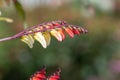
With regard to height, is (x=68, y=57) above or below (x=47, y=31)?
above

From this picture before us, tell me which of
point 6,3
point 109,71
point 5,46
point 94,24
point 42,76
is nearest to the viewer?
point 42,76

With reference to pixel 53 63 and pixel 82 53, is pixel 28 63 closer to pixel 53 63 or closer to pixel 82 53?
pixel 53 63

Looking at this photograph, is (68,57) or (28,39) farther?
(68,57)

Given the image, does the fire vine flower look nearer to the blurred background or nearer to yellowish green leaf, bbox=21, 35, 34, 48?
yellowish green leaf, bbox=21, 35, 34, 48

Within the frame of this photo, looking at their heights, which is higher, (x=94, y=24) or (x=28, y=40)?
(x=94, y=24)

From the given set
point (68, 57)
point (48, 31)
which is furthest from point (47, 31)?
point (68, 57)

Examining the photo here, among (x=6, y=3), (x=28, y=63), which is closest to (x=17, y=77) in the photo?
(x=28, y=63)

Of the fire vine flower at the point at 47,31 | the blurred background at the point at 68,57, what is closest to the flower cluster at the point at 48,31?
the fire vine flower at the point at 47,31

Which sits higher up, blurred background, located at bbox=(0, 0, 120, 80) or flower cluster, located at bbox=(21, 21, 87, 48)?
blurred background, located at bbox=(0, 0, 120, 80)

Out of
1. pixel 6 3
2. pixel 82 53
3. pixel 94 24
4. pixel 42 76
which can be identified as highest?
pixel 94 24

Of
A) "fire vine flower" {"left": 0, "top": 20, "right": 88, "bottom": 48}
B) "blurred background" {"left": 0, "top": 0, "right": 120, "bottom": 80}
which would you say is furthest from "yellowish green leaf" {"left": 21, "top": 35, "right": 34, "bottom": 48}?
"blurred background" {"left": 0, "top": 0, "right": 120, "bottom": 80}

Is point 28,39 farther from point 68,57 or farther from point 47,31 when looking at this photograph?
point 68,57
